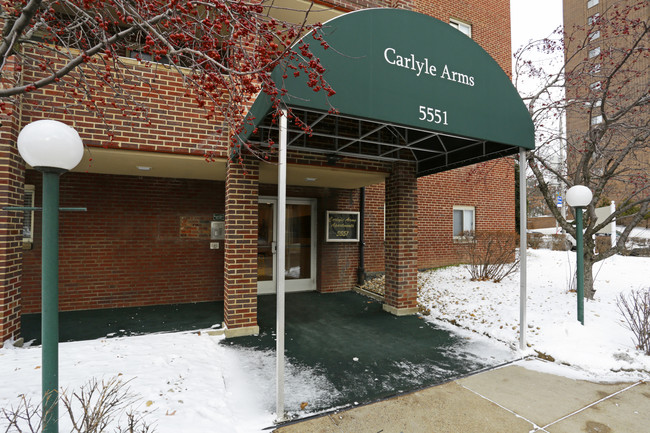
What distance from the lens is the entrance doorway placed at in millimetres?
7438

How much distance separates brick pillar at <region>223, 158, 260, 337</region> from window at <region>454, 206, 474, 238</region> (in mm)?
7602

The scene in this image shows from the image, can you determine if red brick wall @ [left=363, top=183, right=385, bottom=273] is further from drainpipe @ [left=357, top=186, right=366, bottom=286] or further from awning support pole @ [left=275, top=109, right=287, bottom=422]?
awning support pole @ [left=275, top=109, right=287, bottom=422]

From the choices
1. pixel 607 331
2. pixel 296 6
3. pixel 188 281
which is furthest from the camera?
pixel 188 281

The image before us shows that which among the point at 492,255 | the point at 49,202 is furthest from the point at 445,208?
the point at 49,202

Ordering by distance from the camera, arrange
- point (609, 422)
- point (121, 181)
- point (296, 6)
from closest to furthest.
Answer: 1. point (609, 422)
2. point (296, 6)
3. point (121, 181)

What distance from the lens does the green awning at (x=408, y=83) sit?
3021 millimetres

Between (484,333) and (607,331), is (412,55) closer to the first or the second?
(484,333)

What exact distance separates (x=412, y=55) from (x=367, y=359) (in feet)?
12.0

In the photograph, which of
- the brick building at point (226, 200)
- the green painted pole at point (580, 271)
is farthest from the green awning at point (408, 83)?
the green painted pole at point (580, 271)

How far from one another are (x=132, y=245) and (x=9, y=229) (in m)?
2.33

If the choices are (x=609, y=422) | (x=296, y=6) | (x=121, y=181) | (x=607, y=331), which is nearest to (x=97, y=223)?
(x=121, y=181)

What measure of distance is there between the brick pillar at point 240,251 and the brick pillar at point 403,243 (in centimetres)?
272

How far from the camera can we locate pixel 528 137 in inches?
167

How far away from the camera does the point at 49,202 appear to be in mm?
2322
